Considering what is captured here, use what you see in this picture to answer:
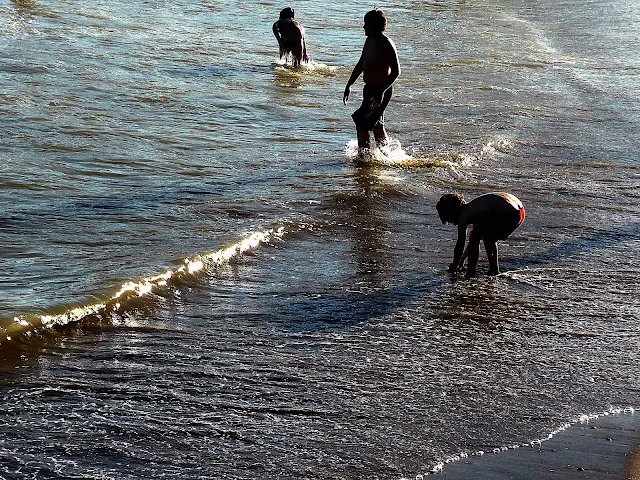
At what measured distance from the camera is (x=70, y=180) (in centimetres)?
1016

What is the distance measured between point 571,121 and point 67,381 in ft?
33.6

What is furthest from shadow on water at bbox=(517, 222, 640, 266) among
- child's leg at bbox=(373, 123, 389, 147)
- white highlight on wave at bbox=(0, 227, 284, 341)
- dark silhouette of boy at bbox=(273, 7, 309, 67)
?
dark silhouette of boy at bbox=(273, 7, 309, 67)

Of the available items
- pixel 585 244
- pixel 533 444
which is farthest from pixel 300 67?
pixel 533 444

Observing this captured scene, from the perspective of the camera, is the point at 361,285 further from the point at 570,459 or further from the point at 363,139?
the point at 363,139

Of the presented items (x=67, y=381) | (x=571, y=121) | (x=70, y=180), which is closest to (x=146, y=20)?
(x=571, y=121)

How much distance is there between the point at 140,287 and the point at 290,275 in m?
1.16

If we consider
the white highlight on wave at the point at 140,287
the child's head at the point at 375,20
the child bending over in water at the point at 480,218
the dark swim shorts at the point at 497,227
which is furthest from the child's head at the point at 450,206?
the child's head at the point at 375,20

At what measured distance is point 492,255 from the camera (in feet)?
25.8

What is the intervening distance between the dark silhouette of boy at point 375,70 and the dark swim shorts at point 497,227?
3642 mm

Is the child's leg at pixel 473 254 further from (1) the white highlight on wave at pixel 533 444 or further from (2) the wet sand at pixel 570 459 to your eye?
(2) the wet sand at pixel 570 459

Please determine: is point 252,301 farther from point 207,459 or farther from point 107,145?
point 107,145

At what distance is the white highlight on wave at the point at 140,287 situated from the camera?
6461mm

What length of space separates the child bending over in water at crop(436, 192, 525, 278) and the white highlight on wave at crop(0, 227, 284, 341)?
1700 mm

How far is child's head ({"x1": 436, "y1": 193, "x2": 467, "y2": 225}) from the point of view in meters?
7.73
